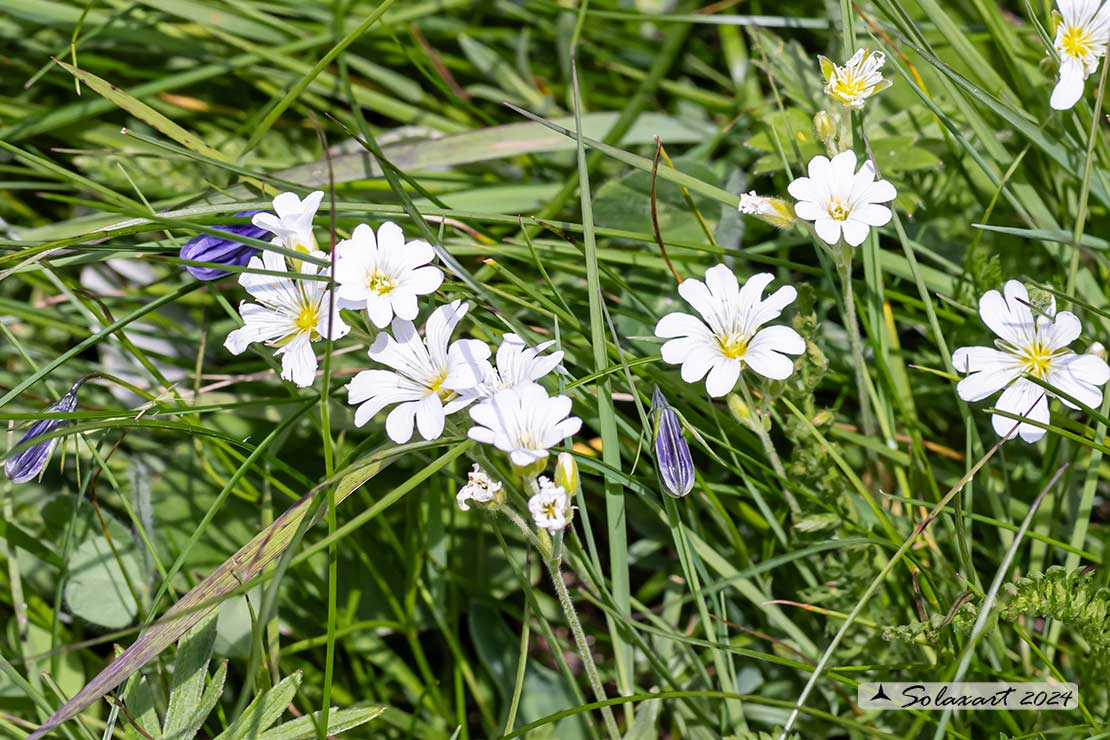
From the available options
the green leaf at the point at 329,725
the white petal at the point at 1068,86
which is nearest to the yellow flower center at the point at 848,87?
the white petal at the point at 1068,86

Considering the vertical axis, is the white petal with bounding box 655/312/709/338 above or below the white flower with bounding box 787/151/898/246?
below

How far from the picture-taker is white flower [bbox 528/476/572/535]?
4.54ft

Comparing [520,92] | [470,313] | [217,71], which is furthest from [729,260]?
[217,71]

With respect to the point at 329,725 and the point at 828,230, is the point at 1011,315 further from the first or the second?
the point at 329,725

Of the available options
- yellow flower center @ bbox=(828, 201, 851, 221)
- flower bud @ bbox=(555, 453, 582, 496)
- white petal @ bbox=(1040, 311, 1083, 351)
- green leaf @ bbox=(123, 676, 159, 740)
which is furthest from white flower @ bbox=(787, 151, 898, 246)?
green leaf @ bbox=(123, 676, 159, 740)

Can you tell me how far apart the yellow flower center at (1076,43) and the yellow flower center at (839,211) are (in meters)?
0.58

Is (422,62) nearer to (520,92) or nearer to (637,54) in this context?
(520,92)

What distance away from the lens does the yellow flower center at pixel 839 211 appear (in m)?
1.67

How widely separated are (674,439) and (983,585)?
37.6 inches

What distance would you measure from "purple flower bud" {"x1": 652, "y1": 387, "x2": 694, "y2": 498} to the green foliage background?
0.33 ft

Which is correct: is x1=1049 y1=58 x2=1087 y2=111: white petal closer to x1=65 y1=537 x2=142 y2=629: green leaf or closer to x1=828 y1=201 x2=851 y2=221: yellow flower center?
x1=828 y1=201 x2=851 y2=221: yellow flower center

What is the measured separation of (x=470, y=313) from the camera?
1863 mm

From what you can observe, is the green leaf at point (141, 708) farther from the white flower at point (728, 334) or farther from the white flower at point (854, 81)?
the white flower at point (854, 81)

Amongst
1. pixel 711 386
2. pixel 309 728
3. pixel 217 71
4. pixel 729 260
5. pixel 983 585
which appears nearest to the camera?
pixel 711 386
